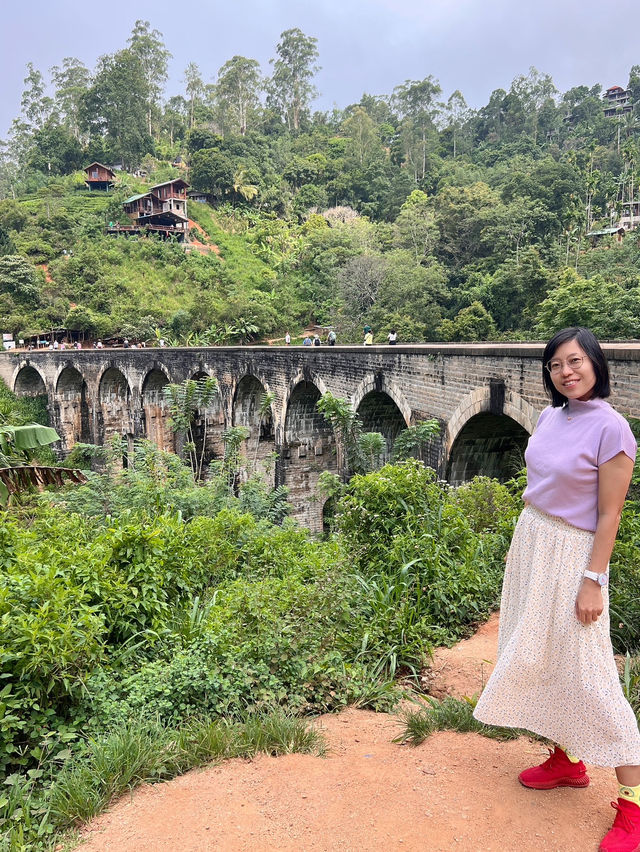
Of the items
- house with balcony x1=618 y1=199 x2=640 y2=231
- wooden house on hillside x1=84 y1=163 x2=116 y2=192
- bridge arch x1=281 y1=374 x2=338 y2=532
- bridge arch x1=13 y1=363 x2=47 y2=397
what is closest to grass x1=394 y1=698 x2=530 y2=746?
bridge arch x1=281 y1=374 x2=338 y2=532

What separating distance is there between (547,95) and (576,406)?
73384 millimetres

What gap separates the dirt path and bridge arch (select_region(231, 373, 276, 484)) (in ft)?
48.9

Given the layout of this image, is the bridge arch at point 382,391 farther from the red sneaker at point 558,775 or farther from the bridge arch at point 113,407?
the bridge arch at point 113,407

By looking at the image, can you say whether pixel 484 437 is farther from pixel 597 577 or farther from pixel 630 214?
pixel 630 214

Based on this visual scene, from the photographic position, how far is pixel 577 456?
199 centimetres

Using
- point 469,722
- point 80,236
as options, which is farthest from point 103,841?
point 80,236

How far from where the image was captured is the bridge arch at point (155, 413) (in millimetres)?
24125

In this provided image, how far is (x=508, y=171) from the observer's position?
44.1m

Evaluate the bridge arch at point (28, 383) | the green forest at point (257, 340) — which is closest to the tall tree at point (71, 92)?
the green forest at point (257, 340)

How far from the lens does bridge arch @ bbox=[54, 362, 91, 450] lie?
28.5 meters

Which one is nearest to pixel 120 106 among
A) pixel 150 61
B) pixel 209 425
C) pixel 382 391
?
pixel 150 61

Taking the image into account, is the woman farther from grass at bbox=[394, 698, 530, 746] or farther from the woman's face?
grass at bbox=[394, 698, 530, 746]

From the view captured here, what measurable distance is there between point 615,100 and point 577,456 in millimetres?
75147

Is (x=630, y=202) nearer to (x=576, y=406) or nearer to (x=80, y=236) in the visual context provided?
(x=80, y=236)
